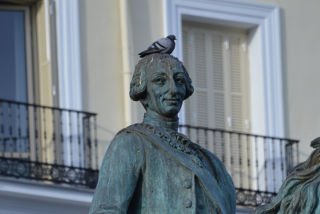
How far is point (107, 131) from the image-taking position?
21.1m

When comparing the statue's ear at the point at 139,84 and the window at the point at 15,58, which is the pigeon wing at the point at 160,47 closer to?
the statue's ear at the point at 139,84

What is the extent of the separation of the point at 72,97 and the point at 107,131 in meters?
0.60

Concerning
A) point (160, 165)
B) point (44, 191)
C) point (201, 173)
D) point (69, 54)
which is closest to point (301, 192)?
point (201, 173)

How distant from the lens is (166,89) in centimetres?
632

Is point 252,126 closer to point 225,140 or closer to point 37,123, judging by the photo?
point 225,140

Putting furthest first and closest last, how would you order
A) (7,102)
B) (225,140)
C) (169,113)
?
(225,140), (7,102), (169,113)

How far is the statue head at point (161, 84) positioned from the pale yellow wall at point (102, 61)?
48.5 ft

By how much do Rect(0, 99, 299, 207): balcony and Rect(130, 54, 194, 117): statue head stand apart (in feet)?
43.3

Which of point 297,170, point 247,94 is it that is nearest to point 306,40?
point 247,94

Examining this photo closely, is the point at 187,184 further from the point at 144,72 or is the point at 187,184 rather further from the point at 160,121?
the point at 144,72

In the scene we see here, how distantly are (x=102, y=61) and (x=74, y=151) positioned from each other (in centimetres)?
136

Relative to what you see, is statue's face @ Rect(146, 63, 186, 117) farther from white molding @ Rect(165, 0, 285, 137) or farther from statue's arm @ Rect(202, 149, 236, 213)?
white molding @ Rect(165, 0, 285, 137)

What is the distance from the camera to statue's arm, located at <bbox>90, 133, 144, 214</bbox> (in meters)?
6.16

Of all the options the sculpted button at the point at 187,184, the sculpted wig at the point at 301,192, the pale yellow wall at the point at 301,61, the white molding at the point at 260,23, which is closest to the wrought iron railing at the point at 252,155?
the white molding at the point at 260,23
